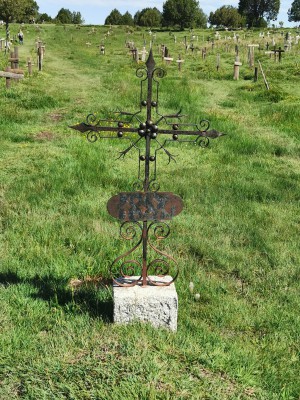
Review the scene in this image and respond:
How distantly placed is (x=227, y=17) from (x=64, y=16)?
96.0 ft

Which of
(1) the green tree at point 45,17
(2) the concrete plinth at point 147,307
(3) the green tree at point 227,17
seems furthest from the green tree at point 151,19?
(2) the concrete plinth at point 147,307

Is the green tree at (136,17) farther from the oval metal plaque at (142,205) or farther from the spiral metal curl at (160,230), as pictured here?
the oval metal plaque at (142,205)

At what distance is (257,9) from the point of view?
74438mm

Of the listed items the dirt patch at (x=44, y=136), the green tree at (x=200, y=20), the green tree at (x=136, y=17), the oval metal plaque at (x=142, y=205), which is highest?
the green tree at (x=136, y=17)

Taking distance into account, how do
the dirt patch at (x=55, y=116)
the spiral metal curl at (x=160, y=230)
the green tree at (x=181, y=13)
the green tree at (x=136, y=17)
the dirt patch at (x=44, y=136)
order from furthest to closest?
the green tree at (x=136, y=17) → the green tree at (x=181, y=13) → the dirt patch at (x=55, y=116) → the dirt patch at (x=44, y=136) → the spiral metal curl at (x=160, y=230)

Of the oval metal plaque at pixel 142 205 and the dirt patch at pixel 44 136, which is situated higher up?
the oval metal plaque at pixel 142 205

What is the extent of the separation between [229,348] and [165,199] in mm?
1272

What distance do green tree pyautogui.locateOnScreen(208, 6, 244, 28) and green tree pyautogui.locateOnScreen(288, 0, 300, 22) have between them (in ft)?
66.3

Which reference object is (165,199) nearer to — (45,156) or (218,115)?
(45,156)

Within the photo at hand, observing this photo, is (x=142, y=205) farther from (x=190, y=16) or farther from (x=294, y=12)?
(x=294, y=12)

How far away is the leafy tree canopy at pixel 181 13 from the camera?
6638cm

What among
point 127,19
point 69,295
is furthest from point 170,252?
point 127,19

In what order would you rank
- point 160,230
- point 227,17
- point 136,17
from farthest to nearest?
point 136,17, point 227,17, point 160,230

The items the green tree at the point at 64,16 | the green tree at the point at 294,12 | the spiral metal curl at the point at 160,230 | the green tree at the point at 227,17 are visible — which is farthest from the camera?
the green tree at the point at 294,12
